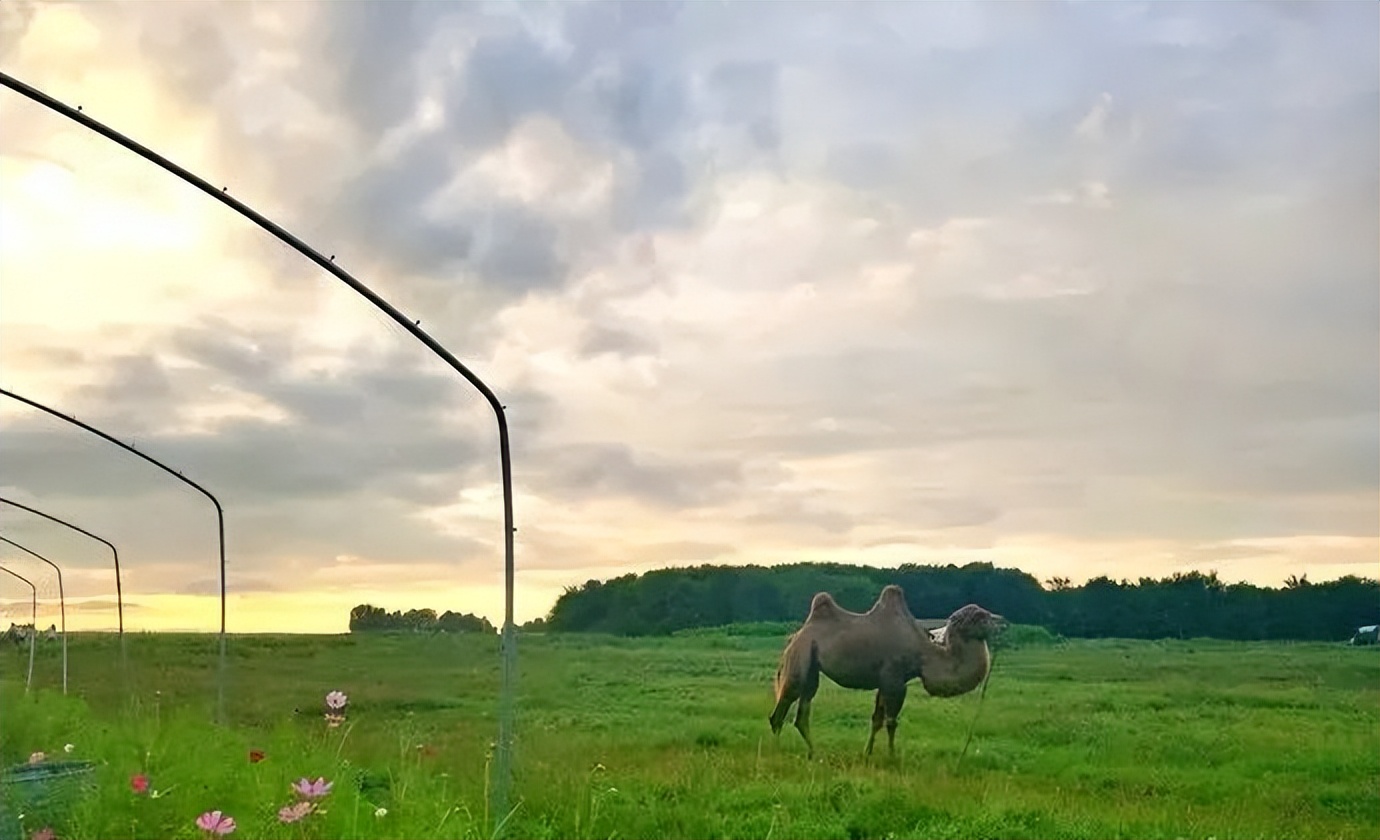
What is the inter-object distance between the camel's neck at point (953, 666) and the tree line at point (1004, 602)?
30 centimetres

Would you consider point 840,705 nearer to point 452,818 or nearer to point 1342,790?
point 1342,790

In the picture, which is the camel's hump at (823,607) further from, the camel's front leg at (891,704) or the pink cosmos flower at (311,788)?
the pink cosmos flower at (311,788)

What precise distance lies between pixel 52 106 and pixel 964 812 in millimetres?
5022

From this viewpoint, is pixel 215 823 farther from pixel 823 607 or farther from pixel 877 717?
pixel 823 607

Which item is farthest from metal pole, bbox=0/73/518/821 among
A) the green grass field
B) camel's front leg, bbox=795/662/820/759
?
camel's front leg, bbox=795/662/820/759

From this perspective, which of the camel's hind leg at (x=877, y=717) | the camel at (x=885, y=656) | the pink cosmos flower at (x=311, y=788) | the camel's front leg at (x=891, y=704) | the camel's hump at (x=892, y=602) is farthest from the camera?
the camel's hump at (x=892, y=602)

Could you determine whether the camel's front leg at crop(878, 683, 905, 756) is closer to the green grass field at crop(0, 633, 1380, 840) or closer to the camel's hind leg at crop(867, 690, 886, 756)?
the camel's hind leg at crop(867, 690, 886, 756)

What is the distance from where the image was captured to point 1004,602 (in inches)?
376

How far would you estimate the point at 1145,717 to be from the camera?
948 cm

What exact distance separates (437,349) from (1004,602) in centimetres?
503

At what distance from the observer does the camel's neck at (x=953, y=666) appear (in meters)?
9.08

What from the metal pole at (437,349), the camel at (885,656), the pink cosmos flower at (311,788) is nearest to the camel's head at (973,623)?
the camel at (885,656)

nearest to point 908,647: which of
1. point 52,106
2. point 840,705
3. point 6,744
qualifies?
point 840,705

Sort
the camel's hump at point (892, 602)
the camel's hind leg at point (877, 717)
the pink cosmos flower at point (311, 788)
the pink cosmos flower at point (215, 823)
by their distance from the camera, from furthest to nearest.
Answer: the camel's hump at point (892, 602), the camel's hind leg at point (877, 717), the pink cosmos flower at point (311, 788), the pink cosmos flower at point (215, 823)
